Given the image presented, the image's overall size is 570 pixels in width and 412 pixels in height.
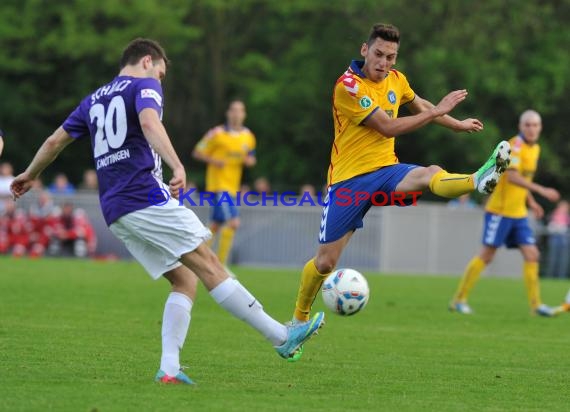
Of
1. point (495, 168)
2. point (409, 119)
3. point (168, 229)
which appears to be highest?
point (409, 119)

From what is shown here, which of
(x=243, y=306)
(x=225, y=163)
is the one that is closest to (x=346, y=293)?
(x=243, y=306)

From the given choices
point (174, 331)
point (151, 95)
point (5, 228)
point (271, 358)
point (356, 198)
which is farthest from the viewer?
point (5, 228)

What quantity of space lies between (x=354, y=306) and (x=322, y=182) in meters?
29.3

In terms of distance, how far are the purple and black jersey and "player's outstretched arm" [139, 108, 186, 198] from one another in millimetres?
129

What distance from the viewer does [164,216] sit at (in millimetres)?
6777

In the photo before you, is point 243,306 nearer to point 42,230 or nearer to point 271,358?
point 271,358

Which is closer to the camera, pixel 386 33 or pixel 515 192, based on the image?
pixel 386 33

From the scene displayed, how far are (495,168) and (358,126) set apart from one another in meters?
1.40

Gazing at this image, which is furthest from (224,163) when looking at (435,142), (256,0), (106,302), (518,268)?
(256,0)

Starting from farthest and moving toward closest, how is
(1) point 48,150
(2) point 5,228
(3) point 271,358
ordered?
1. (2) point 5,228
2. (3) point 271,358
3. (1) point 48,150

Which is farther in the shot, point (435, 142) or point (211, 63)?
point (211, 63)

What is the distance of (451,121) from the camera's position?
30.4 ft

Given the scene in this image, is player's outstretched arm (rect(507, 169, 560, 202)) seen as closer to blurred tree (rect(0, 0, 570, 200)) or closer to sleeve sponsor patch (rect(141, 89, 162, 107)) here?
sleeve sponsor patch (rect(141, 89, 162, 107))

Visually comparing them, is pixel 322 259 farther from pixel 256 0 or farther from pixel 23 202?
pixel 256 0
